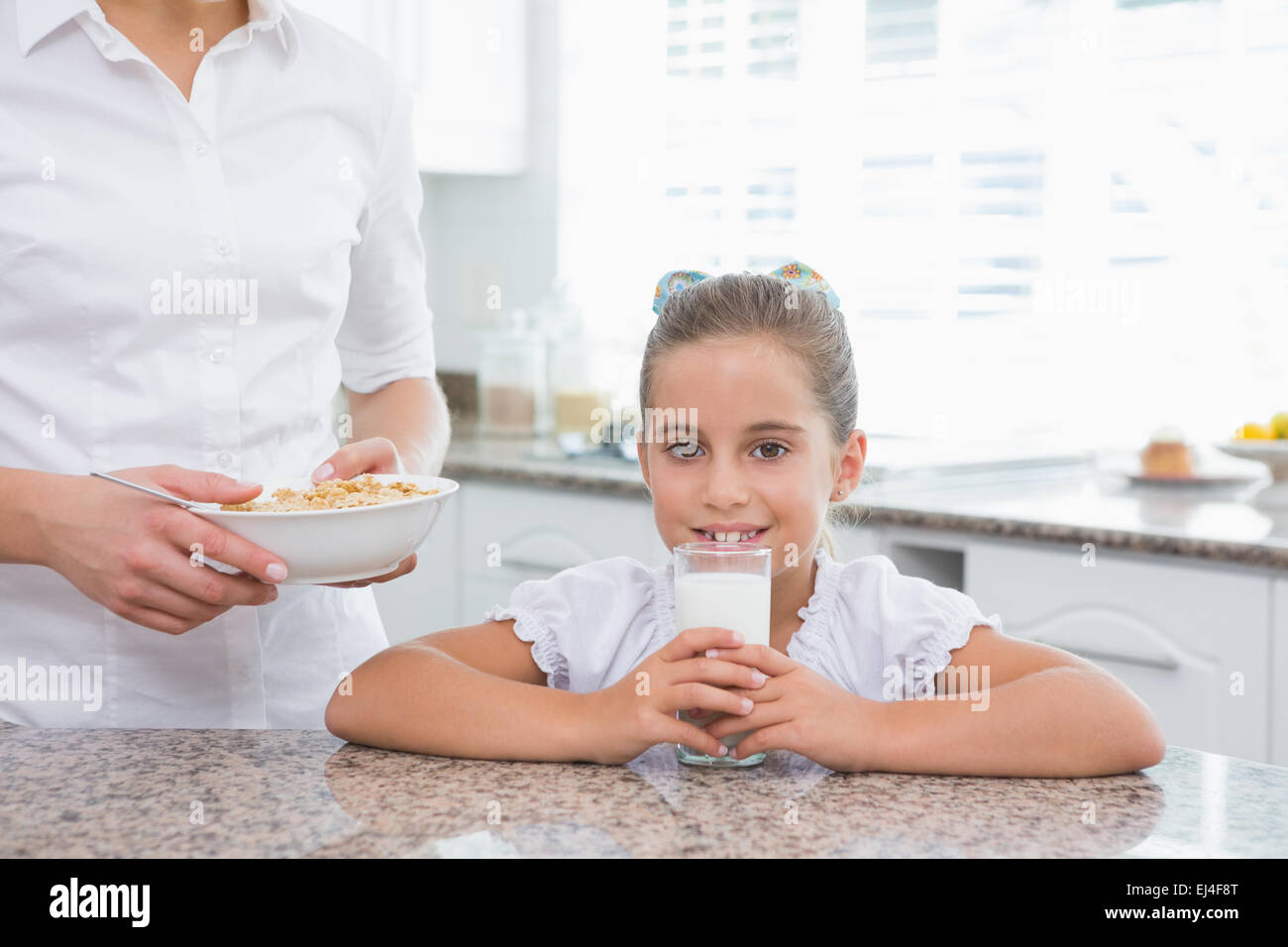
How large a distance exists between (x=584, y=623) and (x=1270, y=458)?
1.86 m

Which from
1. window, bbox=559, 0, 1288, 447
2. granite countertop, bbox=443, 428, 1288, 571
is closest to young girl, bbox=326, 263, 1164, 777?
granite countertop, bbox=443, 428, 1288, 571

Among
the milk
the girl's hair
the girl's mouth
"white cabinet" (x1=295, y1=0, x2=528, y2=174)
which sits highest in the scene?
"white cabinet" (x1=295, y1=0, x2=528, y2=174)

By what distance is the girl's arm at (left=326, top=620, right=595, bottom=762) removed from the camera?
3.23 ft

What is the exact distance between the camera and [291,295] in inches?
54.3

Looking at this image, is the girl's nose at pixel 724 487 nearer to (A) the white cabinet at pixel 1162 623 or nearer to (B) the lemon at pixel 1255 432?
(A) the white cabinet at pixel 1162 623

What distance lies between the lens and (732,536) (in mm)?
1220

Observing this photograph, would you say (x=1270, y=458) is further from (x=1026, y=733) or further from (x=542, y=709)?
(x=542, y=709)

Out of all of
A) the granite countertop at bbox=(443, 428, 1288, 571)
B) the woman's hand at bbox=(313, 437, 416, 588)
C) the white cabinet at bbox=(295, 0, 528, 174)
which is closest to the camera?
the woman's hand at bbox=(313, 437, 416, 588)

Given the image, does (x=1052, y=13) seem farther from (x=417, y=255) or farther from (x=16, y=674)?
(x=16, y=674)

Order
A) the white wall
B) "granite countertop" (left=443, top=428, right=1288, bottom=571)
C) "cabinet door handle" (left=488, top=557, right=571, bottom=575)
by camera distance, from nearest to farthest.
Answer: "granite countertop" (left=443, top=428, right=1288, bottom=571), "cabinet door handle" (left=488, top=557, right=571, bottom=575), the white wall

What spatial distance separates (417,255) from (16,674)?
2.20 ft

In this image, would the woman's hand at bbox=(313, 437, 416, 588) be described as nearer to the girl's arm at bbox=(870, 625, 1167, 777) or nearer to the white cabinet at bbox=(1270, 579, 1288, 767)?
the girl's arm at bbox=(870, 625, 1167, 777)

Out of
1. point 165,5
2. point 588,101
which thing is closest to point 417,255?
point 165,5

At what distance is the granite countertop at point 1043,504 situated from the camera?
6.84ft
